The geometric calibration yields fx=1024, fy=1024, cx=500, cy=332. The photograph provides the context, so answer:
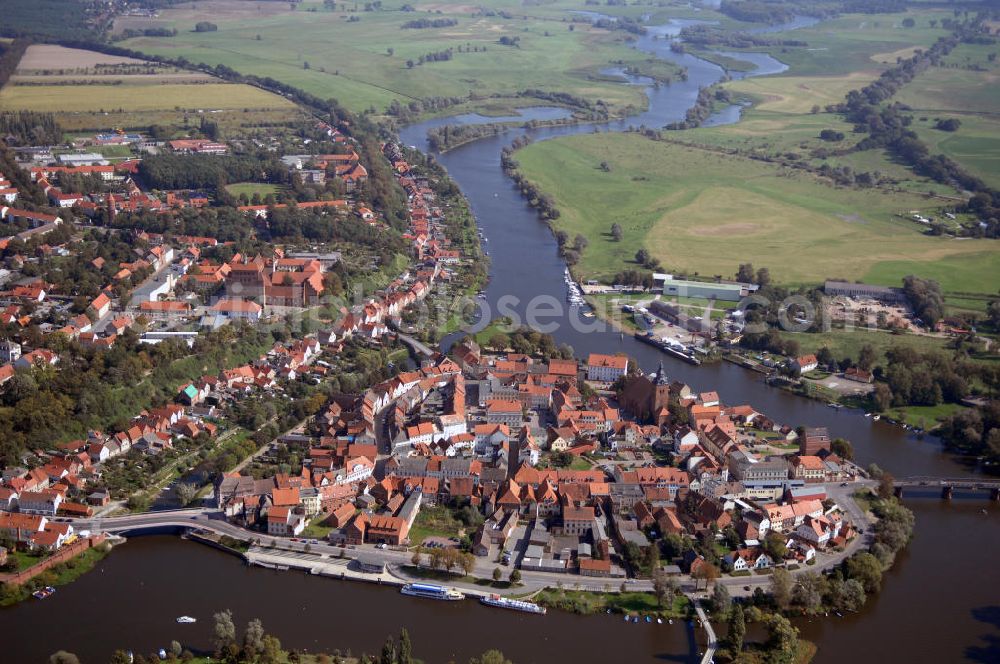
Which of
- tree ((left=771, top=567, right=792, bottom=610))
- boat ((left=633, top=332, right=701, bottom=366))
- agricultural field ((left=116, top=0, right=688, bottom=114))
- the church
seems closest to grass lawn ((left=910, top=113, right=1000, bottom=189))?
agricultural field ((left=116, top=0, right=688, bottom=114))

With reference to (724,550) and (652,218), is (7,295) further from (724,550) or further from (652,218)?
(652,218)

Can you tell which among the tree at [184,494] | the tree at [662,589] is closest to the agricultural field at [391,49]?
the tree at [184,494]

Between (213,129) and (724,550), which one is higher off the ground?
(213,129)

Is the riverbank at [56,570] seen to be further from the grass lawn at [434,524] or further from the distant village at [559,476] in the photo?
the grass lawn at [434,524]

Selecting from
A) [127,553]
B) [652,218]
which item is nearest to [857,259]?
[652,218]

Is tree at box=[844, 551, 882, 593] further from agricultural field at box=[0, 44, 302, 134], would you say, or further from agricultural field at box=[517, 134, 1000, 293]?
agricultural field at box=[0, 44, 302, 134]

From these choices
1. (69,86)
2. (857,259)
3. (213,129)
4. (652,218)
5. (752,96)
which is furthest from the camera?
(752,96)

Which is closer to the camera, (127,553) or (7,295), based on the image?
(127,553)
